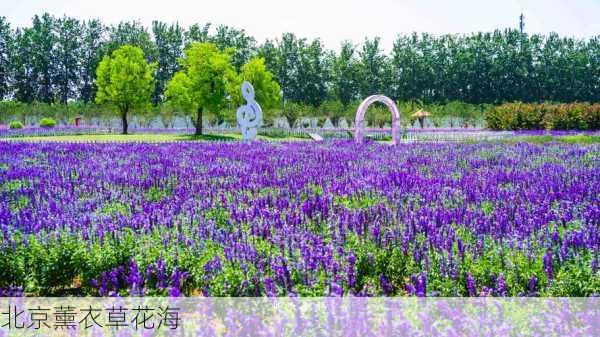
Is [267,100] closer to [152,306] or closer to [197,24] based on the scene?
[197,24]

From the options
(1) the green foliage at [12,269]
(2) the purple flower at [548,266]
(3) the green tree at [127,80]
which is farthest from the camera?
(3) the green tree at [127,80]

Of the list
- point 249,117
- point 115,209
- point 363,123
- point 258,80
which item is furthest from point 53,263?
point 258,80

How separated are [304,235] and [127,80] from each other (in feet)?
143

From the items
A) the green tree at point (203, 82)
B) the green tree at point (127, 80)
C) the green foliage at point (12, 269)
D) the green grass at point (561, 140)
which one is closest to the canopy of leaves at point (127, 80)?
the green tree at point (127, 80)

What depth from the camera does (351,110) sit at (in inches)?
2522

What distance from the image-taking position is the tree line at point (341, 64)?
248ft

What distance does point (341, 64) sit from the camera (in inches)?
3044

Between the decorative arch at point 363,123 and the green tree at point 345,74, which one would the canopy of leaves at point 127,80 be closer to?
the decorative arch at point 363,123

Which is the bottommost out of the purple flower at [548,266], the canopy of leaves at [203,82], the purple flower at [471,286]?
the purple flower at [471,286]

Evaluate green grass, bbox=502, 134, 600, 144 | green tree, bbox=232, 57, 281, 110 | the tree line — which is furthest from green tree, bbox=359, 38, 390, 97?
green grass, bbox=502, 134, 600, 144

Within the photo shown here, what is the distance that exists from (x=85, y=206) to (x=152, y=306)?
3.26 meters

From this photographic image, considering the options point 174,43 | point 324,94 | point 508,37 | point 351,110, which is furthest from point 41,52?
point 508,37

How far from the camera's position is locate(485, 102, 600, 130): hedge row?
1527 inches

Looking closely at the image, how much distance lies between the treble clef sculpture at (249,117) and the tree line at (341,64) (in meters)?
38.8
